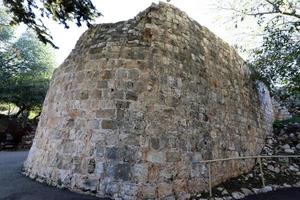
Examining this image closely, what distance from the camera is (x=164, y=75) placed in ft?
20.6

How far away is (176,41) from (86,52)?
84.8 inches

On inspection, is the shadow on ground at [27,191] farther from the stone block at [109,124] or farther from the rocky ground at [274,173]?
the rocky ground at [274,173]

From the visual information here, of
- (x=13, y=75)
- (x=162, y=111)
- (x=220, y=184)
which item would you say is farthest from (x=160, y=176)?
(x=13, y=75)

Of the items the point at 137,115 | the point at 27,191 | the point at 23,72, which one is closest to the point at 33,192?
the point at 27,191

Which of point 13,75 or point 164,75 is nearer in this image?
point 164,75

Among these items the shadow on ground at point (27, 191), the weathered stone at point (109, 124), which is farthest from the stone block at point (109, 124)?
the shadow on ground at point (27, 191)

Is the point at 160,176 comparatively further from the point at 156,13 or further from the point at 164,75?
the point at 156,13

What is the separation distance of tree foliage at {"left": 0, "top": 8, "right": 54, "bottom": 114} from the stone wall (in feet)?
40.2

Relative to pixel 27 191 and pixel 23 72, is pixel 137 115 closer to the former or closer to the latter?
pixel 27 191

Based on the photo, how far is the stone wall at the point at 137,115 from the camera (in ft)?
18.1

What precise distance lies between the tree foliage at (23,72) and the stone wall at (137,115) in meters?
12.3

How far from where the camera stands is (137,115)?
19.0ft

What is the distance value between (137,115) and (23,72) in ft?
61.8

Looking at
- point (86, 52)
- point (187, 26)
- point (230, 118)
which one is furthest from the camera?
point (230, 118)
